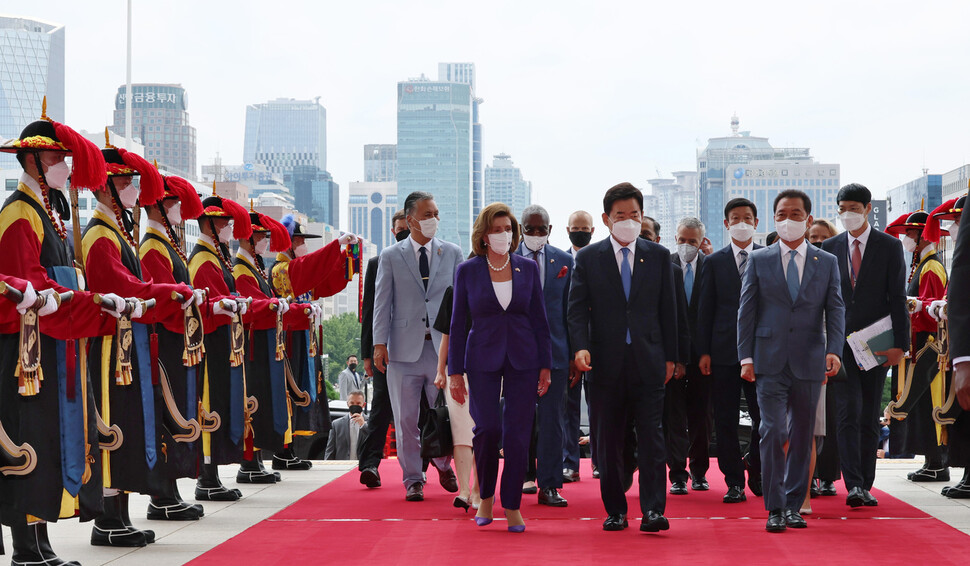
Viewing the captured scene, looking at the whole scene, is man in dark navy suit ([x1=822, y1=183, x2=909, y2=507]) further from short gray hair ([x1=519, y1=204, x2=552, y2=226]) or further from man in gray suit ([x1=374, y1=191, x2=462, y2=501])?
man in gray suit ([x1=374, y1=191, x2=462, y2=501])

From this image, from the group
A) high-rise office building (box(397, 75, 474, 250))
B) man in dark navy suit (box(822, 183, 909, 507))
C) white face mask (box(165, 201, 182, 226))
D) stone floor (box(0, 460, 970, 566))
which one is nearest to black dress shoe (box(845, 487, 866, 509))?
man in dark navy suit (box(822, 183, 909, 507))

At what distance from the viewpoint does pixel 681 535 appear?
632 cm

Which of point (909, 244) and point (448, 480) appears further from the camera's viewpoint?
point (909, 244)

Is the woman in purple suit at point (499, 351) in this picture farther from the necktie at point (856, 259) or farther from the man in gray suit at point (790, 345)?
the necktie at point (856, 259)

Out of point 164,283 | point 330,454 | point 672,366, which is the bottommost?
point 330,454

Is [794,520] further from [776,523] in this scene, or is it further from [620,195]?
[620,195]

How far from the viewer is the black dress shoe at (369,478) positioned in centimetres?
868

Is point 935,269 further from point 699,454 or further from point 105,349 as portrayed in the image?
point 105,349

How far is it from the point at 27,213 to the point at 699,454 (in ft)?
16.8

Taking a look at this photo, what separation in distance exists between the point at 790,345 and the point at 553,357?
1.80 m

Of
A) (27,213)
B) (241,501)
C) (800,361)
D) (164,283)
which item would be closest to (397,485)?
(241,501)

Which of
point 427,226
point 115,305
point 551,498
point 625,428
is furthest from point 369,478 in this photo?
point 115,305

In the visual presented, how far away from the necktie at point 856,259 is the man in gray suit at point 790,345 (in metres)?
1.02

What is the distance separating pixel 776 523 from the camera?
637 centimetres
